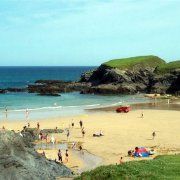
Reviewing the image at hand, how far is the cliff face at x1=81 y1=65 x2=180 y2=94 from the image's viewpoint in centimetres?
10113

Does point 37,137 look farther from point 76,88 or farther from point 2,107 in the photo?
point 76,88

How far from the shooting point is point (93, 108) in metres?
71.4

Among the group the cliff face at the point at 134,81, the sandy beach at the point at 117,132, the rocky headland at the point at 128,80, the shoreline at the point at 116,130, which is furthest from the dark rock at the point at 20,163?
the cliff face at the point at 134,81

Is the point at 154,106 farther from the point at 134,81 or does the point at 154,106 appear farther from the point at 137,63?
the point at 137,63

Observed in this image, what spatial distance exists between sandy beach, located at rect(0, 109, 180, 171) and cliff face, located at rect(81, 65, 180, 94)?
3516 centimetres

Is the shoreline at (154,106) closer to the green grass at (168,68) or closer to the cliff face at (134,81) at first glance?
the cliff face at (134,81)

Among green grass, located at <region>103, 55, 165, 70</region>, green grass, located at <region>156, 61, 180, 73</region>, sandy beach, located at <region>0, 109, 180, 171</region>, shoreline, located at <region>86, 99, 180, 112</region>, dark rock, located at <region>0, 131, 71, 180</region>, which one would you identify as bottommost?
sandy beach, located at <region>0, 109, 180, 171</region>

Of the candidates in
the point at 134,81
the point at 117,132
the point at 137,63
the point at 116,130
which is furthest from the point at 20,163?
the point at 137,63

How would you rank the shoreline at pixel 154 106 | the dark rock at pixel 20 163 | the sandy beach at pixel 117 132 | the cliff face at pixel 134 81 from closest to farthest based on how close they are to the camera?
the dark rock at pixel 20 163 < the sandy beach at pixel 117 132 < the shoreline at pixel 154 106 < the cliff face at pixel 134 81

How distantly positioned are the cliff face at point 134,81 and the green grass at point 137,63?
7.70ft

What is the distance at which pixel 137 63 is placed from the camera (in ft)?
390

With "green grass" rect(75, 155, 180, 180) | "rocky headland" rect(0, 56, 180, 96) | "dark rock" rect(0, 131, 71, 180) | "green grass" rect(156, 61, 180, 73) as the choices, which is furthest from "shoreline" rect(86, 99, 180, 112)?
"green grass" rect(75, 155, 180, 180)

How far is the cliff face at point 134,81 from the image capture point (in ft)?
332

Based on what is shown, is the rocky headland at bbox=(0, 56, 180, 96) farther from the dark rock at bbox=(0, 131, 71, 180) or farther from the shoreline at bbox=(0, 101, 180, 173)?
the dark rock at bbox=(0, 131, 71, 180)
